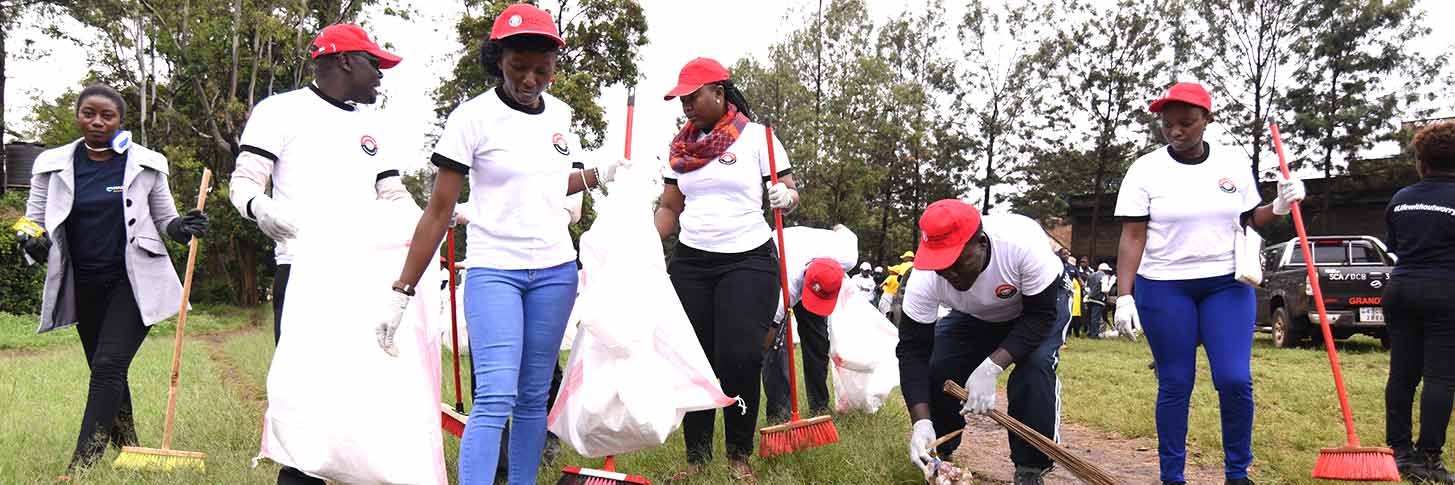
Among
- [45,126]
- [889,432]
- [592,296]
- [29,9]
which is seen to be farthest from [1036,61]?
[45,126]

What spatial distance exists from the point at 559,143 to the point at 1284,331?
12.6 m

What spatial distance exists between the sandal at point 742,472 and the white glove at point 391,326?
5.65 feet

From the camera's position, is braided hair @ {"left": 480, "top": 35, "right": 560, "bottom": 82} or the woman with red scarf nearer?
braided hair @ {"left": 480, "top": 35, "right": 560, "bottom": 82}

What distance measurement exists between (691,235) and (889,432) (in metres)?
1.84

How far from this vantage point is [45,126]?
3731 cm

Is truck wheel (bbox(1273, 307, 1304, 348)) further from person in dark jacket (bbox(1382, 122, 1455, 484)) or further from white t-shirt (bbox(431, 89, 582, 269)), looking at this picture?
white t-shirt (bbox(431, 89, 582, 269))

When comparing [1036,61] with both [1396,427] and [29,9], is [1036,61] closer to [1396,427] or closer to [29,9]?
[29,9]

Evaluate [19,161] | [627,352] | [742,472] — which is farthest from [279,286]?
[19,161]

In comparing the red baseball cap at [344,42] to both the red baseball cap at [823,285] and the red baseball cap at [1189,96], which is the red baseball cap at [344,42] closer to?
the red baseball cap at [823,285]

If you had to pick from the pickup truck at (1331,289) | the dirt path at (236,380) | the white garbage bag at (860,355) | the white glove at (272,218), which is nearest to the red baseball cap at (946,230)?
the white glove at (272,218)

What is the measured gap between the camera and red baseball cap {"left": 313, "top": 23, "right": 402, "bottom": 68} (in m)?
3.74

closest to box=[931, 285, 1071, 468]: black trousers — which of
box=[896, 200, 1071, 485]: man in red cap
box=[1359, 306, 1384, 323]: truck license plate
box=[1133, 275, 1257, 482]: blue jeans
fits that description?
box=[896, 200, 1071, 485]: man in red cap

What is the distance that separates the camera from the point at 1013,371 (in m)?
4.48

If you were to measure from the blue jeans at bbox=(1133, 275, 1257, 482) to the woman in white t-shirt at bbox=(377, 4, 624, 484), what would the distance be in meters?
2.40
